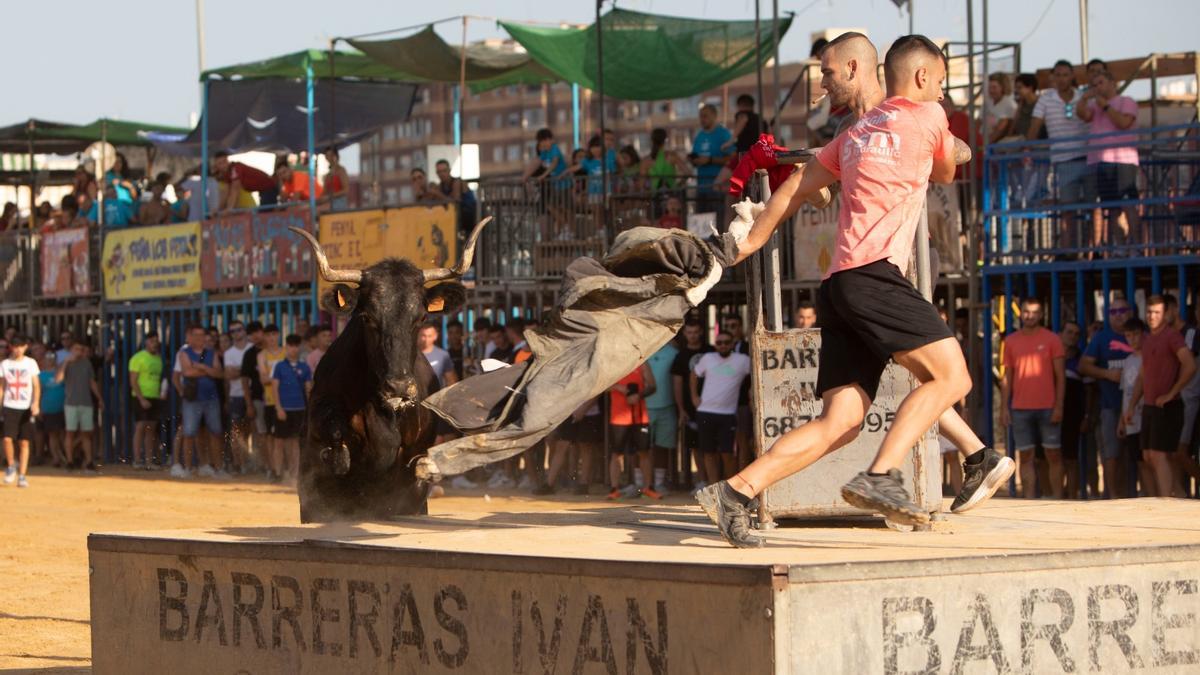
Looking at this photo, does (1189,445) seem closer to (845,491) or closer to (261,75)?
(845,491)

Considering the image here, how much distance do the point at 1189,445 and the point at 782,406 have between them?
333 inches

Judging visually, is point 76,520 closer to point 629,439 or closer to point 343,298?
point 629,439

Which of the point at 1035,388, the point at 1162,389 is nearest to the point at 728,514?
the point at 1162,389

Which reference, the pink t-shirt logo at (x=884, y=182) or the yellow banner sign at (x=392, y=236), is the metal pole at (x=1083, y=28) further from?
the pink t-shirt logo at (x=884, y=182)

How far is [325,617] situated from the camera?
25.4 ft

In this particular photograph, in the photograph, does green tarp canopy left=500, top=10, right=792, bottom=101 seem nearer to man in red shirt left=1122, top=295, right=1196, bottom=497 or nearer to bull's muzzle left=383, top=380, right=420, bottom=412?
man in red shirt left=1122, top=295, right=1196, bottom=497

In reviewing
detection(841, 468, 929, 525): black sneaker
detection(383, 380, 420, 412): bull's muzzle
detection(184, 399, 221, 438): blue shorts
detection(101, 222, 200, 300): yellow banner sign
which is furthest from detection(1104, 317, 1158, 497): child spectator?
detection(101, 222, 200, 300): yellow banner sign

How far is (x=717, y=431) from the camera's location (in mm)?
19422

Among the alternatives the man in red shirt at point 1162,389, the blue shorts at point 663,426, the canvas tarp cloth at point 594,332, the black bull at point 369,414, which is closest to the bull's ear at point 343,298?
the black bull at point 369,414

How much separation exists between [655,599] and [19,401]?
19967 millimetres

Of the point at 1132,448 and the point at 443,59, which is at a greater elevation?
the point at 443,59

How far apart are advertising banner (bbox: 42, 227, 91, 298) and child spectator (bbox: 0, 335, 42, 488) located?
17.8 feet

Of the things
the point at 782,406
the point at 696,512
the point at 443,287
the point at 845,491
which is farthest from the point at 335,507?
the point at 845,491

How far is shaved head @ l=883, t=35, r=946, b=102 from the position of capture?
745 centimetres
